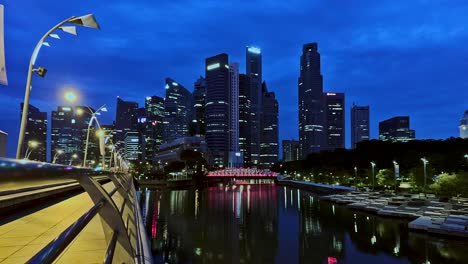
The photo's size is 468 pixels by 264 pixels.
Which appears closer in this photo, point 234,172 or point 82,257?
point 82,257

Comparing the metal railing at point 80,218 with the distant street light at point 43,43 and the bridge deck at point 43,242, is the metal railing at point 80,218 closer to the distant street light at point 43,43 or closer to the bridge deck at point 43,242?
the bridge deck at point 43,242

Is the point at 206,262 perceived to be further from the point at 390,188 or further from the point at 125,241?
the point at 390,188

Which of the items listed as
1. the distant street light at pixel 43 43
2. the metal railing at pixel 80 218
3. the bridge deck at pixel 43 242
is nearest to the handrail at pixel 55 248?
the metal railing at pixel 80 218

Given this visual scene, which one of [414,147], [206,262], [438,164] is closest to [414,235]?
[206,262]

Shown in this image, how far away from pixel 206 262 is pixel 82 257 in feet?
97.8

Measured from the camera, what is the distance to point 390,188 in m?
82.4

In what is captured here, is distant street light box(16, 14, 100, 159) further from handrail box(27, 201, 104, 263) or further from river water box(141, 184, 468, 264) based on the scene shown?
river water box(141, 184, 468, 264)

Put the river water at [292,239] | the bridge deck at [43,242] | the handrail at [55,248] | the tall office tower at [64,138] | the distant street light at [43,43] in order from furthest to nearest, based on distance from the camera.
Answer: the tall office tower at [64,138] < the river water at [292,239] < the distant street light at [43,43] < the bridge deck at [43,242] < the handrail at [55,248]

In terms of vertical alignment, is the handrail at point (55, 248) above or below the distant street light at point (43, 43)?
below

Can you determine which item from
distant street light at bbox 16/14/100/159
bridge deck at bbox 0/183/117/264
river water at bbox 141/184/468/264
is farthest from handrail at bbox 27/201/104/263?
river water at bbox 141/184/468/264

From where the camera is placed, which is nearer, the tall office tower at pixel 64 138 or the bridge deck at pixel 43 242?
the bridge deck at pixel 43 242

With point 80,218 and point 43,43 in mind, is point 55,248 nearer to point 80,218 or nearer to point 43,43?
Answer: point 80,218

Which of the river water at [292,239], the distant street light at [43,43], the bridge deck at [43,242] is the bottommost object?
the river water at [292,239]

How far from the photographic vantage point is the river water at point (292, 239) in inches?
1288
